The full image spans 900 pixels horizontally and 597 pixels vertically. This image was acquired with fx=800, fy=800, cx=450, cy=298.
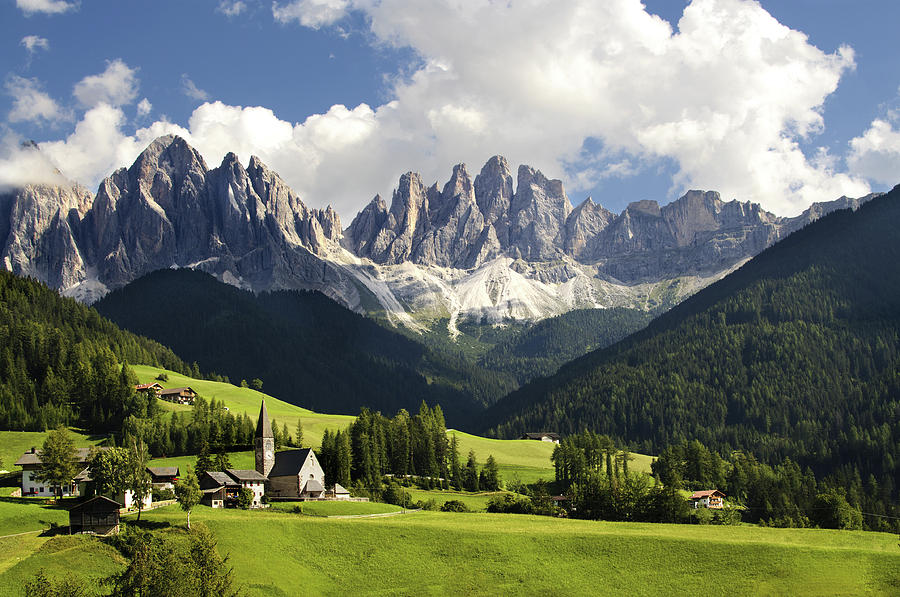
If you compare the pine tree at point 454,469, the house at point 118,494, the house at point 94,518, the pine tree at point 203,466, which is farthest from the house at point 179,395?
the house at point 94,518

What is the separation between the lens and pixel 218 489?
348 ft

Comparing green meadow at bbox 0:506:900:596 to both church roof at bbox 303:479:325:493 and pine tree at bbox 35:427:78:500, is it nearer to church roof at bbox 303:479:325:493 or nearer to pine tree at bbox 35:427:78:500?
pine tree at bbox 35:427:78:500

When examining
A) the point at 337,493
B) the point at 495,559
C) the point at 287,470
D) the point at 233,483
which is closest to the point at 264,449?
the point at 287,470

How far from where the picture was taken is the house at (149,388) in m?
167

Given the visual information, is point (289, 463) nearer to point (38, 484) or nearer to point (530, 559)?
point (38, 484)

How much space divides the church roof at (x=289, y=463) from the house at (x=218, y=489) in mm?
9534

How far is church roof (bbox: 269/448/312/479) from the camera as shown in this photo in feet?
385

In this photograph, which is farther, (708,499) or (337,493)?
(708,499)

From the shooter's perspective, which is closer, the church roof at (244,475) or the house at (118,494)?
the house at (118,494)

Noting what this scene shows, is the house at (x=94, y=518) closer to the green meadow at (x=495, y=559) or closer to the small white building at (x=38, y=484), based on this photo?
the green meadow at (x=495, y=559)

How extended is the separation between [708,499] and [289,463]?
75106mm

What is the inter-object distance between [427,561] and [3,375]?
11893 centimetres

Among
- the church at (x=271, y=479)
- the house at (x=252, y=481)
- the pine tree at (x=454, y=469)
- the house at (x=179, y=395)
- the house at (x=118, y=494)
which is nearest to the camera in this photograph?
the house at (x=118, y=494)

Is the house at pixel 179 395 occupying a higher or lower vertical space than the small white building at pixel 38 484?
higher
